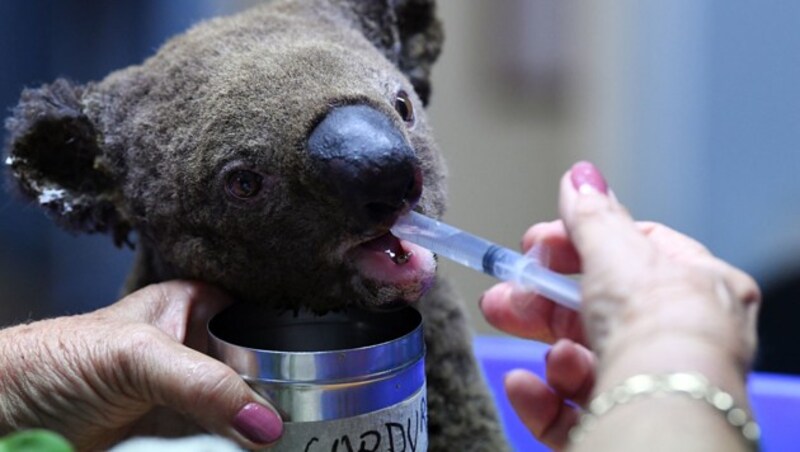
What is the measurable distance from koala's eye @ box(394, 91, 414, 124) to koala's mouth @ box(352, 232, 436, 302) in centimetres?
11

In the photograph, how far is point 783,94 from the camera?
1.94 metres

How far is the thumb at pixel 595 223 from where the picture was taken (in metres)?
0.57

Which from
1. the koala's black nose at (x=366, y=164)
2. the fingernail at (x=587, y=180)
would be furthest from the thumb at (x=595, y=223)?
the koala's black nose at (x=366, y=164)

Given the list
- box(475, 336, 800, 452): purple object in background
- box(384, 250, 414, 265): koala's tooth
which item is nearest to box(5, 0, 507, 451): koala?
box(384, 250, 414, 265): koala's tooth

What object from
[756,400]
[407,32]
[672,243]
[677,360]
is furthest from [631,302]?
[756,400]

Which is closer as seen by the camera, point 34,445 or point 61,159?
point 34,445

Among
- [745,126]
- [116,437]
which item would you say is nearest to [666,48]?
[745,126]

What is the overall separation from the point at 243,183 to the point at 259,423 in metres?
0.19

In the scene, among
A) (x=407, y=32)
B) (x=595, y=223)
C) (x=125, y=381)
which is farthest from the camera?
(x=407, y=32)

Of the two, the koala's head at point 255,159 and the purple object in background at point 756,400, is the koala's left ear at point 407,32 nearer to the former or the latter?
the koala's head at point 255,159

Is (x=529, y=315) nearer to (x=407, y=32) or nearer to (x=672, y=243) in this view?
(x=672, y=243)

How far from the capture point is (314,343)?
0.78 m

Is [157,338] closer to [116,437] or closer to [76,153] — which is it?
[116,437]

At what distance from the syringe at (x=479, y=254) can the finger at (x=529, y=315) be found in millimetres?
29
